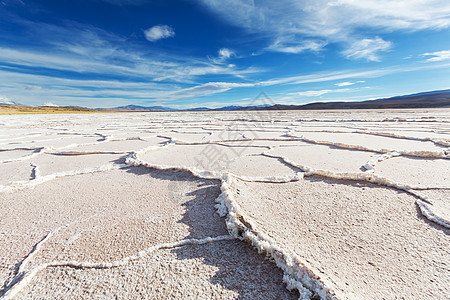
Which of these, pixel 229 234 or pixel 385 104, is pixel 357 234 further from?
pixel 385 104

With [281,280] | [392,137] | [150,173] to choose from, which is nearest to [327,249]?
[281,280]

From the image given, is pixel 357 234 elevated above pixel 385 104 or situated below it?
above

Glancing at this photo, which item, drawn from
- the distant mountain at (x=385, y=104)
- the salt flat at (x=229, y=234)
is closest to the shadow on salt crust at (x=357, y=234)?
the salt flat at (x=229, y=234)

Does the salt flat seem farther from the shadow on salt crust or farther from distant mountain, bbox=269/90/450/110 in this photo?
distant mountain, bbox=269/90/450/110

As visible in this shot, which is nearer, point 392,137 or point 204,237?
point 204,237

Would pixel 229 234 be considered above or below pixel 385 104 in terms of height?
above

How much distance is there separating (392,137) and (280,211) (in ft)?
15.4

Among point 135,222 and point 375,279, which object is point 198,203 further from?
point 375,279

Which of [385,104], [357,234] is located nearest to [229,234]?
[357,234]

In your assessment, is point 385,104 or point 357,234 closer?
point 357,234

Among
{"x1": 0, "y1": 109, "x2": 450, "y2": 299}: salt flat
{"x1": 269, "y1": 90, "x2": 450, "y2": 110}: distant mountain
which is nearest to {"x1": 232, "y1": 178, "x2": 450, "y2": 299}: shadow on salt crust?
{"x1": 0, "y1": 109, "x2": 450, "y2": 299}: salt flat

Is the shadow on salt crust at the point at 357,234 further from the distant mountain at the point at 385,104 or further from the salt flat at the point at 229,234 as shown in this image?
the distant mountain at the point at 385,104

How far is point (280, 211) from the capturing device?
5.19 feet

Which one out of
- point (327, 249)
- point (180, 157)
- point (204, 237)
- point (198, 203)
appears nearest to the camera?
point (327, 249)
